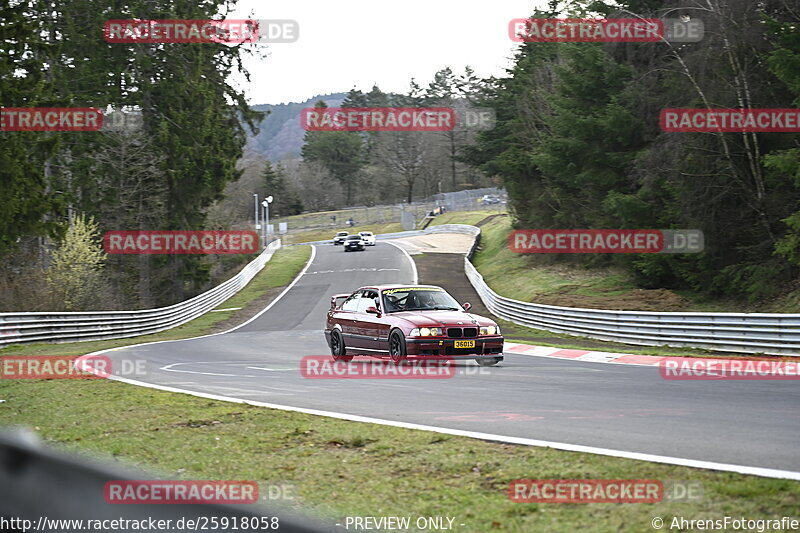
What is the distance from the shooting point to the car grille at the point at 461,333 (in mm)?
14445

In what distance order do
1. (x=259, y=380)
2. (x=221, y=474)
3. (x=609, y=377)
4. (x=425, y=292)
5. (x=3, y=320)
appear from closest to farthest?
1. (x=221, y=474)
2. (x=609, y=377)
3. (x=259, y=380)
4. (x=425, y=292)
5. (x=3, y=320)

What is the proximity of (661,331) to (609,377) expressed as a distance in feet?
28.5

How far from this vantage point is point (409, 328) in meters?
14.5

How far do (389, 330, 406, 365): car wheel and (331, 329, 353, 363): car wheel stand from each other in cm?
216

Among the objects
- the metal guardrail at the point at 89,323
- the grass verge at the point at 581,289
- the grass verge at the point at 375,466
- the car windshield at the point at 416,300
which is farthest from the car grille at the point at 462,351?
the metal guardrail at the point at 89,323

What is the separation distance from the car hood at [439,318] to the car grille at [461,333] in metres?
0.11

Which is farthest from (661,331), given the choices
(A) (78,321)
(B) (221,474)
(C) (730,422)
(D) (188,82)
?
(D) (188,82)

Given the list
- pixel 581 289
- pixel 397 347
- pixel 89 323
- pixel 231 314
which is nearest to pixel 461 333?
pixel 397 347

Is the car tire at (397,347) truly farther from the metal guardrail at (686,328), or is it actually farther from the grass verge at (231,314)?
the grass verge at (231,314)

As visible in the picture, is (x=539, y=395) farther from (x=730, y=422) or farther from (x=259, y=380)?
(x=259, y=380)

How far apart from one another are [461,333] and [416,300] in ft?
6.50

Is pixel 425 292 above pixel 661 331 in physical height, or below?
above

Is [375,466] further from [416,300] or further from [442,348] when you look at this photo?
[416,300]

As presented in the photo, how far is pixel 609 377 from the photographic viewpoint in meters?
12.7
